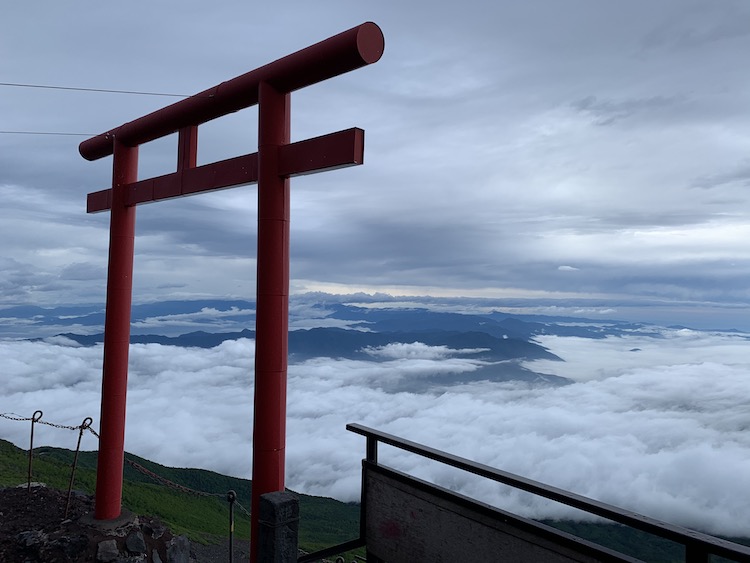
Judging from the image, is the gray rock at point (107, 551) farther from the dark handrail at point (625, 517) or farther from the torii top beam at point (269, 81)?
the torii top beam at point (269, 81)

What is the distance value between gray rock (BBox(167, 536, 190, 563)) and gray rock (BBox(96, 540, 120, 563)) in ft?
4.27

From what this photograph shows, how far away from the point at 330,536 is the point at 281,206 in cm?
12024

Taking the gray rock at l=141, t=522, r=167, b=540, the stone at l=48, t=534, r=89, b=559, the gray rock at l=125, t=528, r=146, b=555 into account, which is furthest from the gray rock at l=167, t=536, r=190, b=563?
the stone at l=48, t=534, r=89, b=559

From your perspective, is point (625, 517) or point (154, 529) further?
point (154, 529)

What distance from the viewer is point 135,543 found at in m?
9.66

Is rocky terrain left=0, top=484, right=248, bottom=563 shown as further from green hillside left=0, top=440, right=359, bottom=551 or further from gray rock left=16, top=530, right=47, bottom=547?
green hillside left=0, top=440, right=359, bottom=551

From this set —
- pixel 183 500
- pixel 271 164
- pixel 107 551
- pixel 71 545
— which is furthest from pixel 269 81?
pixel 183 500

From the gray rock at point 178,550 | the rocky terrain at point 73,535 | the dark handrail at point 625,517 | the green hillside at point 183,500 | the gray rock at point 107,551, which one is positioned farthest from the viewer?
the green hillside at point 183,500

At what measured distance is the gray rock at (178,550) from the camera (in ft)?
34.6

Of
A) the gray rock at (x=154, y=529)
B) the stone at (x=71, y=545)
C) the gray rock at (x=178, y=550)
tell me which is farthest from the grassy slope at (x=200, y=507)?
the stone at (x=71, y=545)

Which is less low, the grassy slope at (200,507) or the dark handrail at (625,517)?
the dark handrail at (625,517)

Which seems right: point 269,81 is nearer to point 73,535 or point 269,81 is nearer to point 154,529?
point 73,535

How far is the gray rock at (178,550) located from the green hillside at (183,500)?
38975mm

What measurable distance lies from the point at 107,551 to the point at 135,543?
49 centimetres
